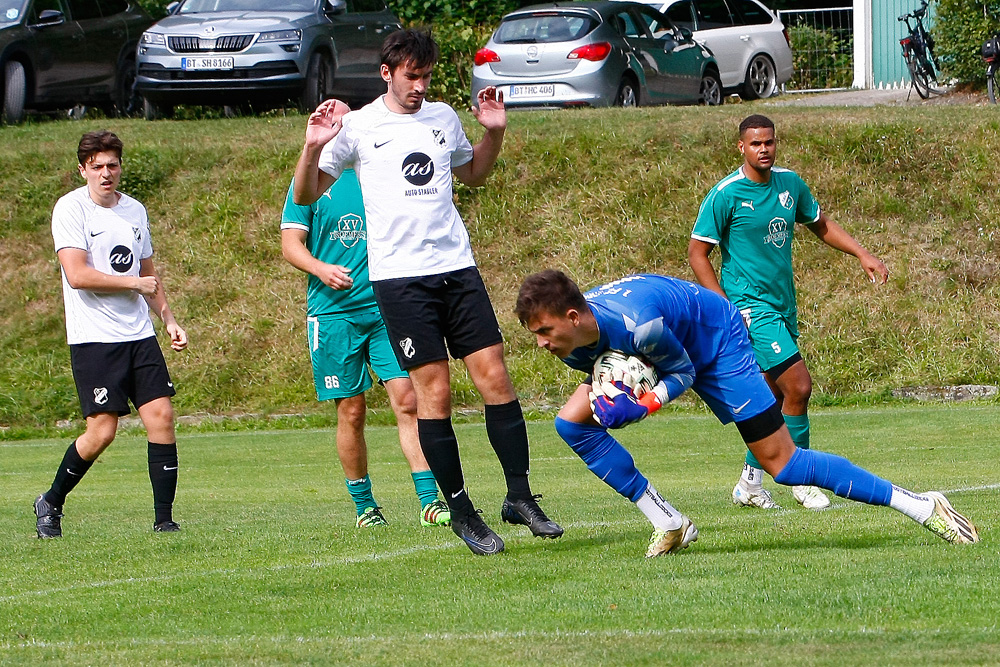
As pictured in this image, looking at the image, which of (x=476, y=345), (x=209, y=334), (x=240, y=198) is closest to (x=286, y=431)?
(x=209, y=334)

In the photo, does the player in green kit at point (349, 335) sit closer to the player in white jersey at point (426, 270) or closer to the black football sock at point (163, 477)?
the black football sock at point (163, 477)

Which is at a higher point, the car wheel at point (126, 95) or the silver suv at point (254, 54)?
the silver suv at point (254, 54)

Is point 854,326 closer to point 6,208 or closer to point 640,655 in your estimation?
point 6,208

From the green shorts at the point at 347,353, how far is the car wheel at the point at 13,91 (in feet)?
53.1

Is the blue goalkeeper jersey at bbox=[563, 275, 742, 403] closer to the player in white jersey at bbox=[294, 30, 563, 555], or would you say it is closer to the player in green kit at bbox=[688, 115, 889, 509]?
the player in white jersey at bbox=[294, 30, 563, 555]

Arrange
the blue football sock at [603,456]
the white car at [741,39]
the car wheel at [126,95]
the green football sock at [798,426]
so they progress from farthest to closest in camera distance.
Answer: the white car at [741,39] → the car wheel at [126,95] → the green football sock at [798,426] → the blue football sock at [603,456]

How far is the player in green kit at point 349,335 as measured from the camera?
850cm

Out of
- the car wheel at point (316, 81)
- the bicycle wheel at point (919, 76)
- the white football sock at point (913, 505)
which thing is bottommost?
the bicycle wheel at point (919, 76)

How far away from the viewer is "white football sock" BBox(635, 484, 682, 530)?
6367mm

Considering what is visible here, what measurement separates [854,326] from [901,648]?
14.2 m

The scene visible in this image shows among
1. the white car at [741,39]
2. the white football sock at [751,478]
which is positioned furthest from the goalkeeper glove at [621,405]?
the white car at [741,39]

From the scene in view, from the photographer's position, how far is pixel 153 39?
22.3 meters

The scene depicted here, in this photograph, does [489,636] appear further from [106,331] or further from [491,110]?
[106,331]

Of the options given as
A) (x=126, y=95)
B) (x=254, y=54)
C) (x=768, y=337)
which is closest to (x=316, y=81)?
(x=254, y=54)
